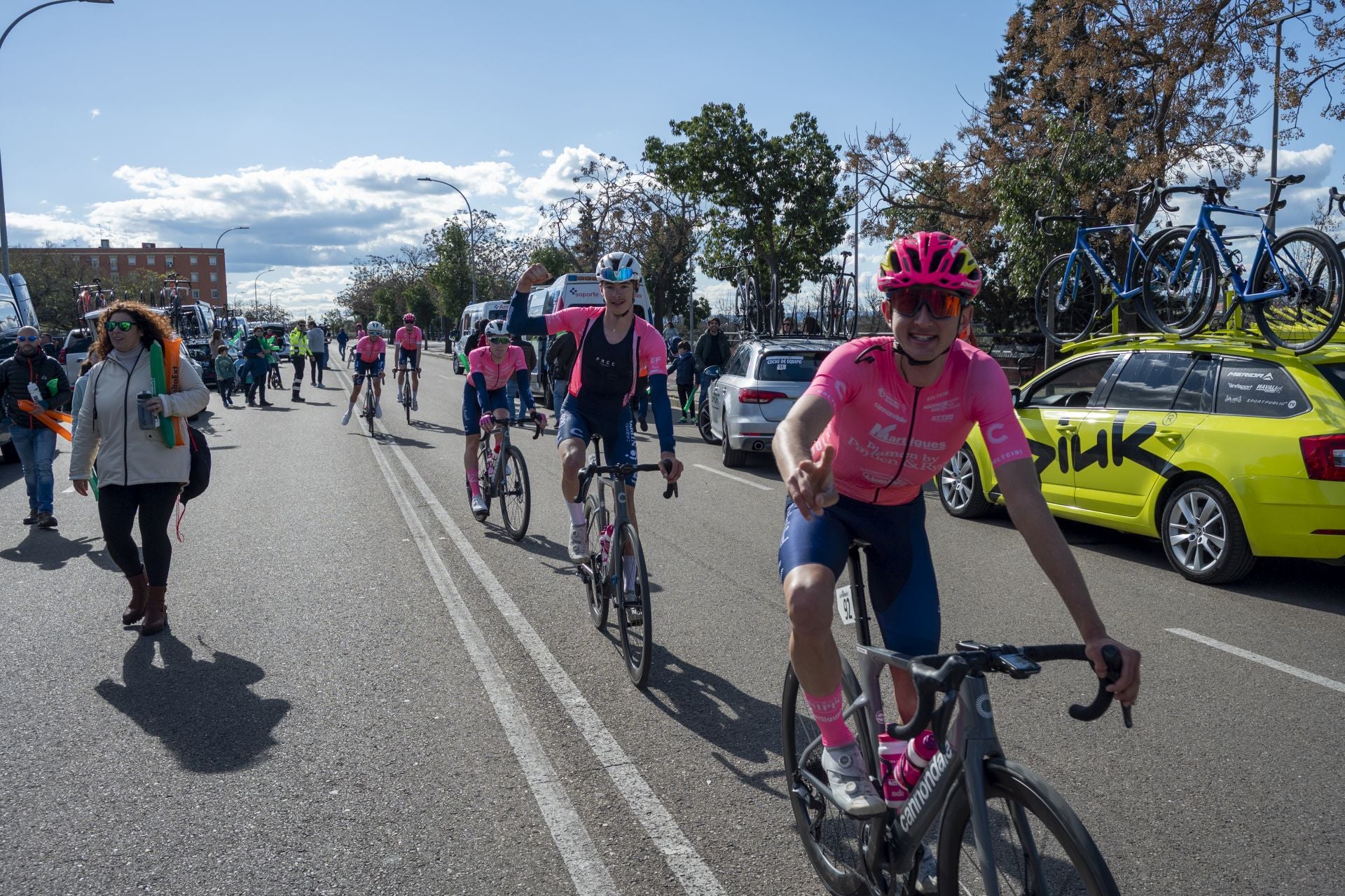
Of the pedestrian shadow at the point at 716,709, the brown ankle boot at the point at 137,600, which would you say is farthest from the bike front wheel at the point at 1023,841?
the brown ankle boot at the point at 137,600

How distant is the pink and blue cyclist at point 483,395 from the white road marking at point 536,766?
2.39m

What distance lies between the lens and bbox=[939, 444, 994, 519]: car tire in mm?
9609

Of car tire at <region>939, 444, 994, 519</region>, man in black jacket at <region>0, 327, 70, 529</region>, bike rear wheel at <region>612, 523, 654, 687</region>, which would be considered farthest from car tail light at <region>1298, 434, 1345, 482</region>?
man in black jacket at <region>0, 327, 70, 529</region>

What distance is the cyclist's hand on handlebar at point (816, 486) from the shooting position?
2.14 meters

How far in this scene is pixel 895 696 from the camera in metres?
3.03

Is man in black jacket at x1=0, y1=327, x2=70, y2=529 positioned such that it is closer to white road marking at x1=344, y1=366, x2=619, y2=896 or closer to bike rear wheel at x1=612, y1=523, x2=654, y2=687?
white road marking at x1=344, y1=366, x2=619, y2=896

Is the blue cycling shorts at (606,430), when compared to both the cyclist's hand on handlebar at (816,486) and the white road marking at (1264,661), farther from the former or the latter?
the cyclist's hand on handlebar at (816,486)

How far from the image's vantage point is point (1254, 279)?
825 centimetres

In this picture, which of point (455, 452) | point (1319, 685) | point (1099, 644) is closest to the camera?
point (1099, 644)

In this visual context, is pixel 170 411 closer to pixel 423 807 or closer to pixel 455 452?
pixel 423 807

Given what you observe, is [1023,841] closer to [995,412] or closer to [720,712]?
[995,412]

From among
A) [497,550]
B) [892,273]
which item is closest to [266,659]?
[497,550]

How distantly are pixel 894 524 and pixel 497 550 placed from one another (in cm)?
572

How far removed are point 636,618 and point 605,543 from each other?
62 centimetres
